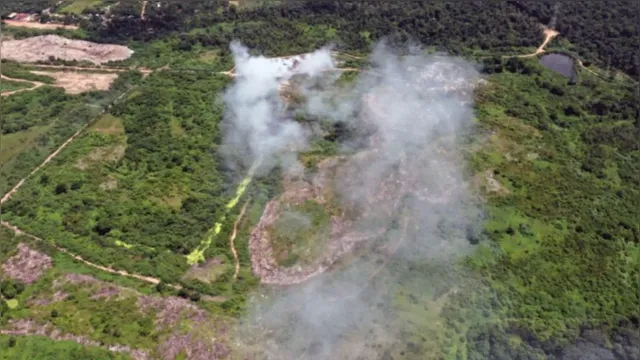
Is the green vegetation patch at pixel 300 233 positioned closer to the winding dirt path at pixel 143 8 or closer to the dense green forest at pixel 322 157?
the dense green forest at pixel 322 157

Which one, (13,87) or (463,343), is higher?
(13,87)

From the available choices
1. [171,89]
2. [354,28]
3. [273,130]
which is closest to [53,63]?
[171,89]

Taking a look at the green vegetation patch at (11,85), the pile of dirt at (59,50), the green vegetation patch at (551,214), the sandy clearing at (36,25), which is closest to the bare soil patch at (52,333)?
the green vegetation patch at (551,214)

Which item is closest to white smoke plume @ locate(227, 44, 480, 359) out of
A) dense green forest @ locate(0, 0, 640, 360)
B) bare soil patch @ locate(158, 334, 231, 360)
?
dense green forest @ locate(0, 0, 640, 360)

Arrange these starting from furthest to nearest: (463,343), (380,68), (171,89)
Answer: (380,68)
(171,89)
(463,343)

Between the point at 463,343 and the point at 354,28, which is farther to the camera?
the point at 354,28

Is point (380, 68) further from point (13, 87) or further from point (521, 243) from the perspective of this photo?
point (13, 87)
